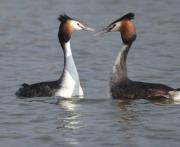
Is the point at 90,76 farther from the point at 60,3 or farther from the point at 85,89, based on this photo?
the point at 60,3

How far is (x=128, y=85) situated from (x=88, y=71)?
2882mm

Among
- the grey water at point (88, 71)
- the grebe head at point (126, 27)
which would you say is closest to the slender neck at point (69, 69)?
the grey water at point (88, 71)

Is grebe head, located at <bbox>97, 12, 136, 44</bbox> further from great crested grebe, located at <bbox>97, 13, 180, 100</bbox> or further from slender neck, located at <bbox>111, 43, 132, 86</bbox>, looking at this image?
slender neck, located at <bbox>111, 43, 132, 86</bbox>

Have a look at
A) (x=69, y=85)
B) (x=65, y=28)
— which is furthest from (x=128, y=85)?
(x=65, y=28)

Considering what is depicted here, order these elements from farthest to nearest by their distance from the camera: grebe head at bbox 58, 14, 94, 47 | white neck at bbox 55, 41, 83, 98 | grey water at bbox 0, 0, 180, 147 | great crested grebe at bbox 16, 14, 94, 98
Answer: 1. grebe head at bbox 58, 14, 94, 47
2. white neck at bbox 55, 41, 83, 98
3. great crested grebe at bbox 16, 14, 94, 98
4. grey water at bbox 0, 0, 180, 147

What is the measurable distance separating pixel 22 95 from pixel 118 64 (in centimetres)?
161

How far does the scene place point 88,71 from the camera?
685 inches

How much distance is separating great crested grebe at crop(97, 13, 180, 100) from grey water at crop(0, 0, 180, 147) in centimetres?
13

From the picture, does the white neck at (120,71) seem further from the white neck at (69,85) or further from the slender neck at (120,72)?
the white neck at (69,85)

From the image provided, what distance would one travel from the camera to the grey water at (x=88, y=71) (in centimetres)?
1236

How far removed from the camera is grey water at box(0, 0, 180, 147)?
40.5 ft

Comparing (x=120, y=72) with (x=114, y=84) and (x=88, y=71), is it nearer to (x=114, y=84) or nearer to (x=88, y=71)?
(x=114, y=84)

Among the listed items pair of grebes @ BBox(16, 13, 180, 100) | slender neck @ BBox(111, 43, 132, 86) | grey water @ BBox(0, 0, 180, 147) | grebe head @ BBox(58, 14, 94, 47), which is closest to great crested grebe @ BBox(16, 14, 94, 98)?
pair of grebes @ BBox(16, 13, 180, 100)

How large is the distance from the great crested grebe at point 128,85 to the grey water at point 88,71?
131 mm
